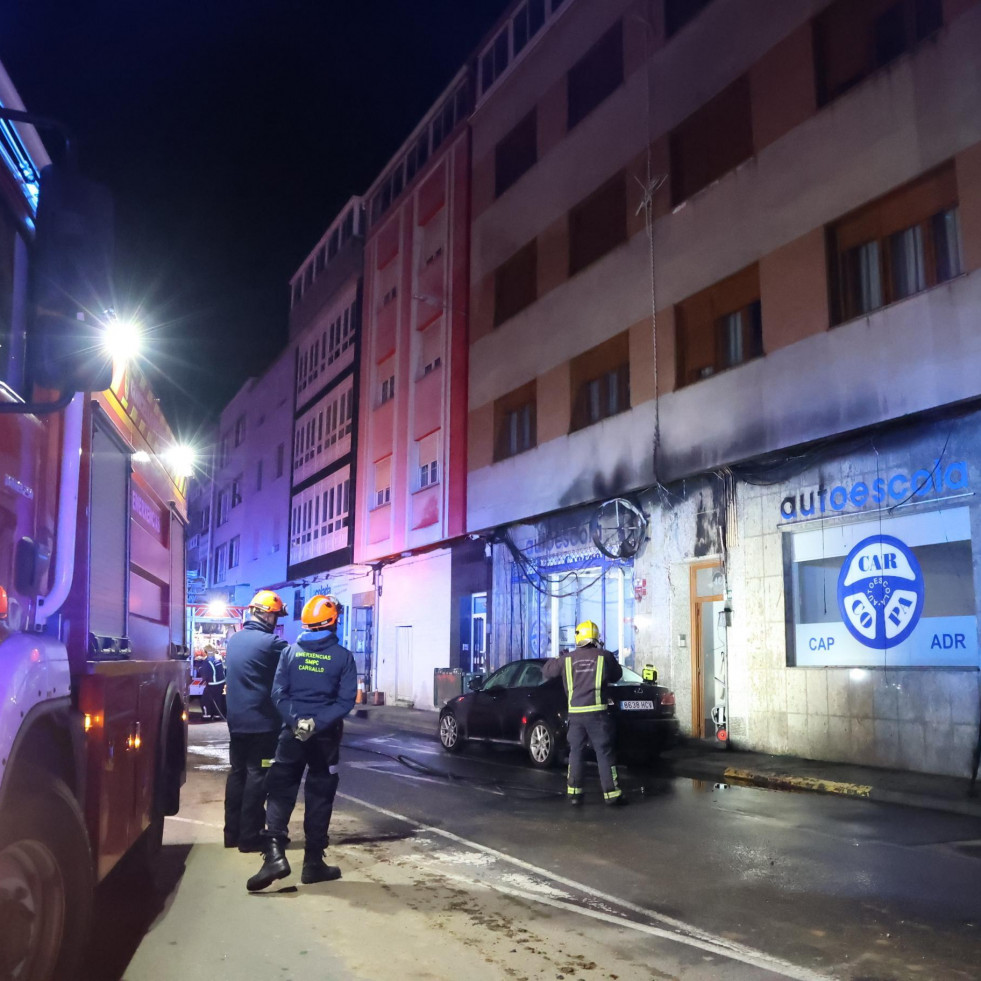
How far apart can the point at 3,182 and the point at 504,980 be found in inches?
154

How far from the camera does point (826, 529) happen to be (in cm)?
1370

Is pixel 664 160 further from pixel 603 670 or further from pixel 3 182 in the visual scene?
pixel 3 182

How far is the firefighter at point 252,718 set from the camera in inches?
269

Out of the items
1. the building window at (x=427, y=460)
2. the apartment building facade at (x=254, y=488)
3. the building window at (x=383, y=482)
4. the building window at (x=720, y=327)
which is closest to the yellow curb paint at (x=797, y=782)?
the building window at (x=720, y=327)

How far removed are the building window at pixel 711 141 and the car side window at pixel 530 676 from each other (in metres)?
8.56

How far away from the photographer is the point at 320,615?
6.62m

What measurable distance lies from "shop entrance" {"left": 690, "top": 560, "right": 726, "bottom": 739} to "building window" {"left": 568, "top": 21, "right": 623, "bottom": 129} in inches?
390

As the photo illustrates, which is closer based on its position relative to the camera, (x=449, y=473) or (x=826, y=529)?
(x=826, y=529)

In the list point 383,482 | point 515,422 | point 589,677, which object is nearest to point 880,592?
point 589,677

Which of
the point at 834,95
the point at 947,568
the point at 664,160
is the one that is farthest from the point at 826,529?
the point at 664,160

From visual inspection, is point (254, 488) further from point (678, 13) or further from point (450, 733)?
point (678, 13)

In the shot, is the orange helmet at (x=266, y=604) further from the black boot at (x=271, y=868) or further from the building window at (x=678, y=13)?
the building window at (x=678, y=13)

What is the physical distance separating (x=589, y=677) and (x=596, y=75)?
14.6 meters

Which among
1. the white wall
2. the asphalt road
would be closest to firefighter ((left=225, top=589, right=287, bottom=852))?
the asphalt road
